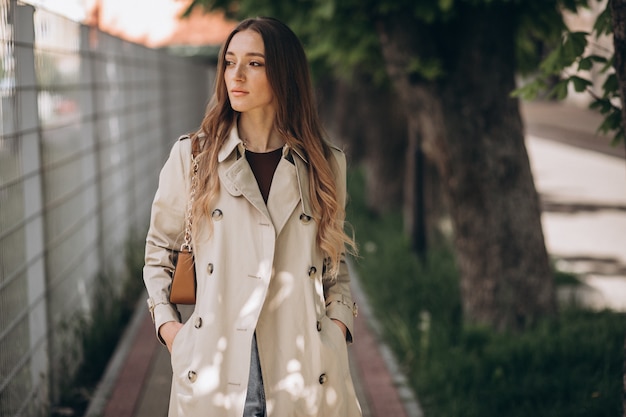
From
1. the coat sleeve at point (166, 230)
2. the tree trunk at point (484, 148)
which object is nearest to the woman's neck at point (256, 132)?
the coat sleeve at point (166, 230)

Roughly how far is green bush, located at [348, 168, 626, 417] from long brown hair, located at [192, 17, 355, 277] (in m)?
1.89

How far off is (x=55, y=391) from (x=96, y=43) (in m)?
3.52

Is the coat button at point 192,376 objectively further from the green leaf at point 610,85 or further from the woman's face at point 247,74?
the green leaf at point 610,85

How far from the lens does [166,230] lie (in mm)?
3230

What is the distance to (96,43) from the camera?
7.77m

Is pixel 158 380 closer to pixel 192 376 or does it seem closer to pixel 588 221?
pixel 192 376

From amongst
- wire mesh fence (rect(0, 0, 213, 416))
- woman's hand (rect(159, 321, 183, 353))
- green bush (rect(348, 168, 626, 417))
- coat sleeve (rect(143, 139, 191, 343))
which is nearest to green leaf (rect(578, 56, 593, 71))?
green bush (rect(348, 168, 626, 417))

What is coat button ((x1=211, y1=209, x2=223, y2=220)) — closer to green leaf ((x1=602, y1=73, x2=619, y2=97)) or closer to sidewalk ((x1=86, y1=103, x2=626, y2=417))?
green leaf ((x1=602, y1=73, x2=619, y2=97))

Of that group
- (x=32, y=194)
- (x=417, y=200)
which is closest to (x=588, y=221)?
(x=417, y=200)

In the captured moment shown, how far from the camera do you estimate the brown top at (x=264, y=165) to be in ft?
10.6

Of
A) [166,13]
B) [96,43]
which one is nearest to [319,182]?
[96,43]

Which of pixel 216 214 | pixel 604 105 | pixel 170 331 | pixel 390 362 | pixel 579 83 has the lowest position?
pixel 390 362

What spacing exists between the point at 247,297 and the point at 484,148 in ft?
13.1

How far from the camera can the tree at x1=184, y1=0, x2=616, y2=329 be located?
665 centimetres
